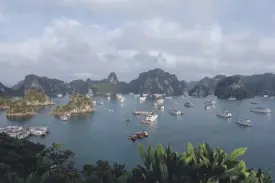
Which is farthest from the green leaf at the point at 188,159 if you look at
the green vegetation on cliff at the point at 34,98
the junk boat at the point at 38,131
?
the green vegetation on cliff at the point at 34,98

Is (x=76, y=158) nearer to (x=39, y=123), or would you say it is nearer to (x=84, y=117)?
(x=39, y=123)

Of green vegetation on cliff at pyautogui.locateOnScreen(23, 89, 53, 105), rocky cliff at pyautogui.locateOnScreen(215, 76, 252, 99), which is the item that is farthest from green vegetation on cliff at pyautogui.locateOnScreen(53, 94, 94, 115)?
rocky cliff at pyautogui.locateOnScreen(215, 76, 252, 99)

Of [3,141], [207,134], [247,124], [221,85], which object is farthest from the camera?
[221,85]

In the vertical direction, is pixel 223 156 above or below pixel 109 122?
above

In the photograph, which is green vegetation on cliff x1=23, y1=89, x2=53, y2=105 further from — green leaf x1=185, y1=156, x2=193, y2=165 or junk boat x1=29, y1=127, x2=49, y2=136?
green leaf x1=185, y1=156, x2=193, y2=165

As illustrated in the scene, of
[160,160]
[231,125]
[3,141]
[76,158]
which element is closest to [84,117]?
[231,125]

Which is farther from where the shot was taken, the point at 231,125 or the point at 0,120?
the point at 0,120

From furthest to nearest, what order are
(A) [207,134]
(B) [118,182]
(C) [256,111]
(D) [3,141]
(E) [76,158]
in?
(C) [256,111] → (A) [207,134] → (E) [76,158] → (D) [3,141] → (B) [118,182]
